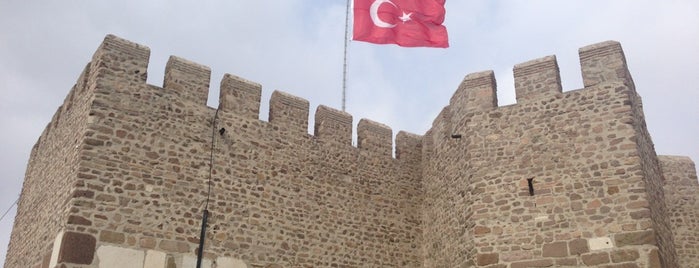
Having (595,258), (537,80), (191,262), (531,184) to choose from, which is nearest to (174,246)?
(191,262)

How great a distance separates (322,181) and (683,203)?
7962 mm

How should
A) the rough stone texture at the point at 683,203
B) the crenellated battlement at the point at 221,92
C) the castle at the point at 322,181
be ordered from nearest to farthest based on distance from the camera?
the castle at the point at 322,181, the crenellated battlement at the point at 221,92, the rough stone texture at the point at 683,203

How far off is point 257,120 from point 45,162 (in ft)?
12.0

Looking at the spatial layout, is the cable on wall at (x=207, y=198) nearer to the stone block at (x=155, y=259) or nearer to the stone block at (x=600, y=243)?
the stone block at (x=155, y=259)

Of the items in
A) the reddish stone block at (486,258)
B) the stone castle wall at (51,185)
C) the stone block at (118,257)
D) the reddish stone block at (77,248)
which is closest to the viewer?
the reddish stone block at (77,248)

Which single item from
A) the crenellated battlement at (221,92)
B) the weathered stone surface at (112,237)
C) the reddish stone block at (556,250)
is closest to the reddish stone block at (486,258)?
the reddish stone block at (556,250)

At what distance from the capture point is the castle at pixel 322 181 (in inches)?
336

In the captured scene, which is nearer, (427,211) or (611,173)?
(611,173)

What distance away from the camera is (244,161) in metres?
9.91

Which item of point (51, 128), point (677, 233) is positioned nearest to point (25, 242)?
point (51, 128)

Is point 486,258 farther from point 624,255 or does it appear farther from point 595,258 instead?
point 624,255

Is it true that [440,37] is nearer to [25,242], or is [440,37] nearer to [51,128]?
[51,128]

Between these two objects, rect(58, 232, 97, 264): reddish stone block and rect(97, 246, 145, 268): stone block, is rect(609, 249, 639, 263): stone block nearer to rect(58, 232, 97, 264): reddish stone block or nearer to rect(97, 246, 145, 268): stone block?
rect(97, 246, 145, 268): stone block

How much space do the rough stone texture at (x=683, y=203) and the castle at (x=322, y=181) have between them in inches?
146
